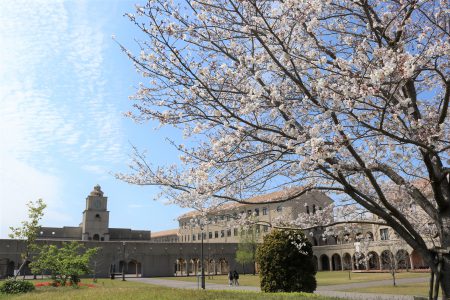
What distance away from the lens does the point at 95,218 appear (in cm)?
8256

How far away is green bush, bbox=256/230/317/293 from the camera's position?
14.9m

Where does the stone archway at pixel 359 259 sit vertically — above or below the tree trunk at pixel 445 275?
below

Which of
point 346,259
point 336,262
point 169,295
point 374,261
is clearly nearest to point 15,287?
point 169,295

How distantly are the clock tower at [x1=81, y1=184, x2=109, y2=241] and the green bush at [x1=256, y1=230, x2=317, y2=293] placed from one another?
7295cm

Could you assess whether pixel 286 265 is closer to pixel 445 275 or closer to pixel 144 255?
pixel 445 275

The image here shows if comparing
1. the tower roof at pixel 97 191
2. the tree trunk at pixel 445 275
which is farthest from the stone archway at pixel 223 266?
the tree trunk at pixel 445 275

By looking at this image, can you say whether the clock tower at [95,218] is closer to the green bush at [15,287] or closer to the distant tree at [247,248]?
the distant tree at [247,248]

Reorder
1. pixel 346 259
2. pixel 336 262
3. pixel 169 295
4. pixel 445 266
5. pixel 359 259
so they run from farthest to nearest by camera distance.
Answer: pixel 336 262, pixel 346 259, pixel 359 259, pixel 169 295, pixel 445 266

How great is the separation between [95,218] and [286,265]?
245 feet

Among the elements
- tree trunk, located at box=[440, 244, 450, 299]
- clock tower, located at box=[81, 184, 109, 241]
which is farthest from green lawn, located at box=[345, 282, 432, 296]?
clock tower, located at box=[81, 184, 109, 241]

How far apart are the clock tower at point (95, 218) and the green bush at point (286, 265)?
73.0 meters

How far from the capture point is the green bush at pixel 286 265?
585 inches

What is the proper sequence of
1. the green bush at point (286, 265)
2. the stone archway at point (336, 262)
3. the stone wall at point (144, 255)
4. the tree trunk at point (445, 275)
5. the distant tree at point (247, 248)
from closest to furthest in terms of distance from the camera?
1. the tree trunk at point (445, 275)
2. the green bush at point (286, 265)
3. the stone wall at point (144, 255)
4. the distant tree at point (247, 248)
5. the stone archway at point (336, 262)

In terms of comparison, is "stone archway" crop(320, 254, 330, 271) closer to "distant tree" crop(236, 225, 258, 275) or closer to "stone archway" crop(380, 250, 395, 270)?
"distant tree" crop(236, 225, 258, 275)
